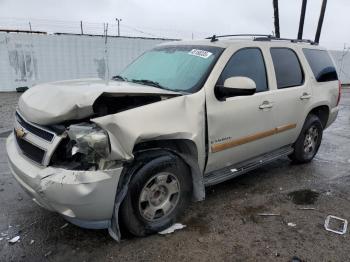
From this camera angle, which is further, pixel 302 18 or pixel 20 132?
pixel 302 18

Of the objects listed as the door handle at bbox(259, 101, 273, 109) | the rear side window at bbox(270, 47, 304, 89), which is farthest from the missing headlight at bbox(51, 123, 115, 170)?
the rear side window at bbox(270, 47, 304, 89)

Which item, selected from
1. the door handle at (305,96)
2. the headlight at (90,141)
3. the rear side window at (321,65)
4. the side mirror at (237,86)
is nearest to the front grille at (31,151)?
Answer: the headlight at (90,141)

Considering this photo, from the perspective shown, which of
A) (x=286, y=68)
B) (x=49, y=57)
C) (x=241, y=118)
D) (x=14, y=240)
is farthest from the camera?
(x=49, y=57)

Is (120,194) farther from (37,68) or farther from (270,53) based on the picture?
(37,68)

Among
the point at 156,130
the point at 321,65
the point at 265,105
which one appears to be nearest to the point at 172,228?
the point at 156,130

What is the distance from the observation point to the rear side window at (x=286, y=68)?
486cm

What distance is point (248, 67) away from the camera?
445cm

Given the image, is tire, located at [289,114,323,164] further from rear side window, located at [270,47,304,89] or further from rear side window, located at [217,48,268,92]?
rear side window, located at [217,48,268,92]

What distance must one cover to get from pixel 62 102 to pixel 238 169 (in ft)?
7.35

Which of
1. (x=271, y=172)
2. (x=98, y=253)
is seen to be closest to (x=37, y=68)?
(x=271, y=172)

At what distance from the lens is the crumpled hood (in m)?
3.08

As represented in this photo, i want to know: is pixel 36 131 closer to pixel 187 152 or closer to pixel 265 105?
pixel 187 152

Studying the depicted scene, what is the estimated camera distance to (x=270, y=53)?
4.80m

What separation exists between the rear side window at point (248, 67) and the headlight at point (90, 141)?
159cm
